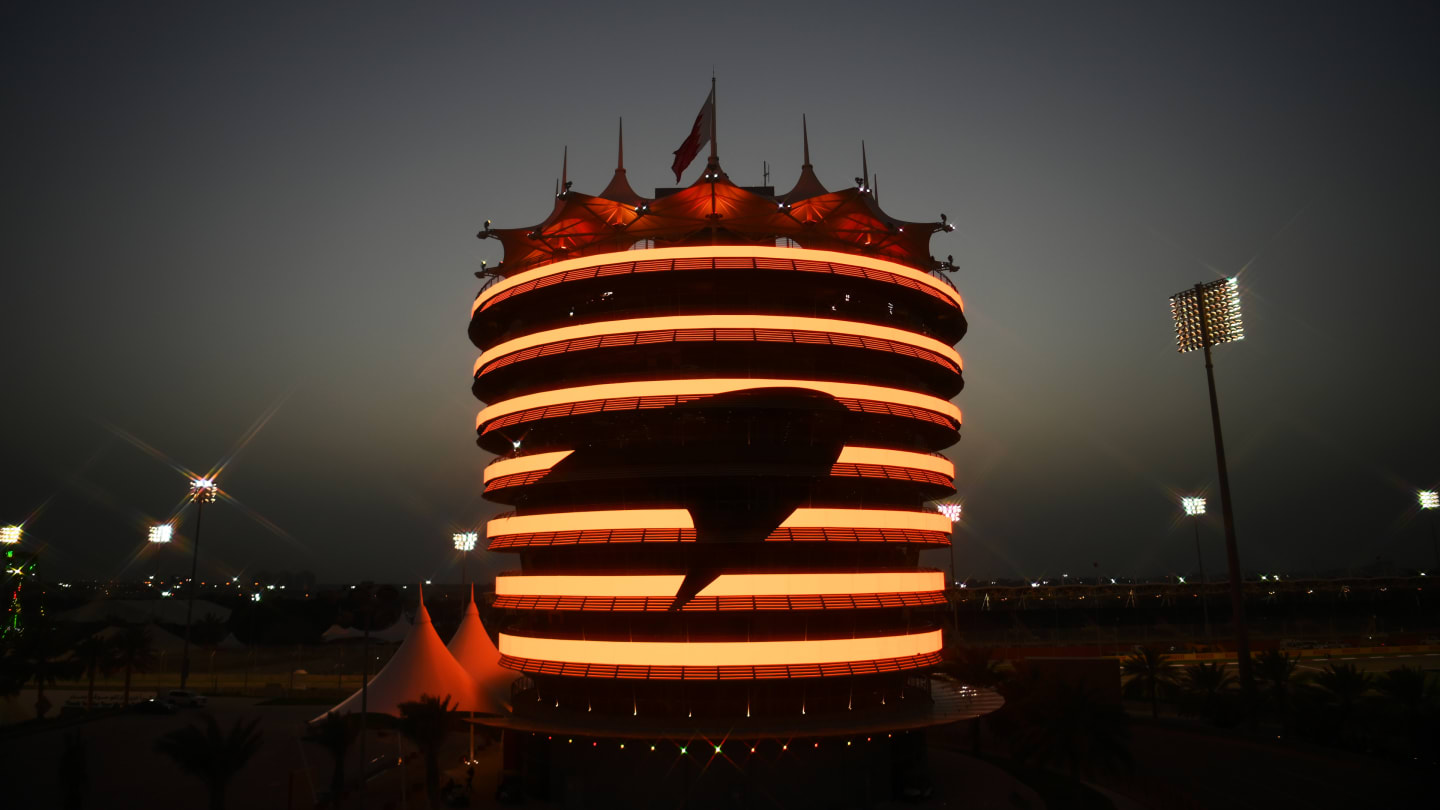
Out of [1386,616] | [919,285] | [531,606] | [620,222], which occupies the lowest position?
[1386,616]

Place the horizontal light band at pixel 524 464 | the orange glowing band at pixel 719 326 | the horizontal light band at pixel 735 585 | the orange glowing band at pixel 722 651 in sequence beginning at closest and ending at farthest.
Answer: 1. the orange glowing band at pixel 722 651
2. the horizontal light band at pixel 735 585
3. the orange glowing band at pixel 719 326
4. the horizontal light band at pixel 524 464

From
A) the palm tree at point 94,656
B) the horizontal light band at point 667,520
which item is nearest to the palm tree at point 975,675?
the horizontal light band at point 667,520

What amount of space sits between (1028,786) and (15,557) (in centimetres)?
9861

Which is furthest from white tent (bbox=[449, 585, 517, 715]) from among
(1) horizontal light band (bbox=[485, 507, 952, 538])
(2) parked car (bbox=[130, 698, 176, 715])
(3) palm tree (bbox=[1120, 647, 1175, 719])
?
(3) palm tree (bbox=[1120, 647, 1175, 719])

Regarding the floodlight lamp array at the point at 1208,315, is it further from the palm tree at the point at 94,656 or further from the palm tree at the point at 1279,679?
the palm tree at the point at 94,656

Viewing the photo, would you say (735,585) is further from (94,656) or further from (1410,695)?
(94,656)

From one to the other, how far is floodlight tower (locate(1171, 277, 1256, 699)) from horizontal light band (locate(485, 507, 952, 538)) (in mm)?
31344

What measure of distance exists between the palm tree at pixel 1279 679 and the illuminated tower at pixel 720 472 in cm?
2604

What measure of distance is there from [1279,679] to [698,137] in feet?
167

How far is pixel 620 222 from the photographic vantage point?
162 feet

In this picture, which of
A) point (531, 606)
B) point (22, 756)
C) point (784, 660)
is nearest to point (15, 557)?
point (22, 756)

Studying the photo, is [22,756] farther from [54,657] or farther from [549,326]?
[549,326]

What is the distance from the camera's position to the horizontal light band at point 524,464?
44312 mm

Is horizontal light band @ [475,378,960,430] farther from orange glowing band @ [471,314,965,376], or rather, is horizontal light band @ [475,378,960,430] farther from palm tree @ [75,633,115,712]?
palm tree @ [75,633,115,712]
